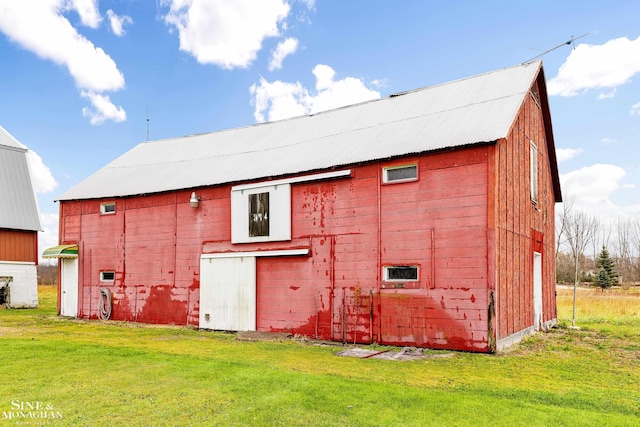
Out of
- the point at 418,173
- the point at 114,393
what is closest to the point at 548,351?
the point at 418,173

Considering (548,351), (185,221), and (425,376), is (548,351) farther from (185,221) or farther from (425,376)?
(185,221)

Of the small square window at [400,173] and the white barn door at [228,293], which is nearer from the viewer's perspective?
the small square window at [400,173]

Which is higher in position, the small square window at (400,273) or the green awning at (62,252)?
the green awning at (62,252)

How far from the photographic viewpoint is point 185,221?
18000mm

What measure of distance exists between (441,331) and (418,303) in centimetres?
87

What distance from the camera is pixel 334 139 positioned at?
1680 cm

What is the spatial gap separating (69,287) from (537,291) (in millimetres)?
18096

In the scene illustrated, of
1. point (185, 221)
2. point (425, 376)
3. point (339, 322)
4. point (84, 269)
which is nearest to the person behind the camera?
point (425, 376)

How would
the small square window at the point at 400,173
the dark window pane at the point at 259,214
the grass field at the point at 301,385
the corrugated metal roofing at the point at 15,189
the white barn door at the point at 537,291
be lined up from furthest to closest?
the corrugated metal roofing at the point at 15,189
the white barn door at the point at 537,291
the dark window pane at the point at 259,214
the small square window at the point at 400,173
the grass field at the point at 301,385

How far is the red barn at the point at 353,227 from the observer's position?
40.8ft

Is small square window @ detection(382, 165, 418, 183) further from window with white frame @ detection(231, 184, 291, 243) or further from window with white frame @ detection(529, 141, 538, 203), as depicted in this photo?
window with white frame @ detection(529, 141, 538, 203)

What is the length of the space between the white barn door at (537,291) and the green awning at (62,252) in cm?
1732

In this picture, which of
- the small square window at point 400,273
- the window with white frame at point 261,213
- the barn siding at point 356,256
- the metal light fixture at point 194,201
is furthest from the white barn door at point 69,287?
the small square window at point 400,273

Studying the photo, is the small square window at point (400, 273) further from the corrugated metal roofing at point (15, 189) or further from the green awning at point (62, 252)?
the corrugated metal roofing at point (15, 189)
